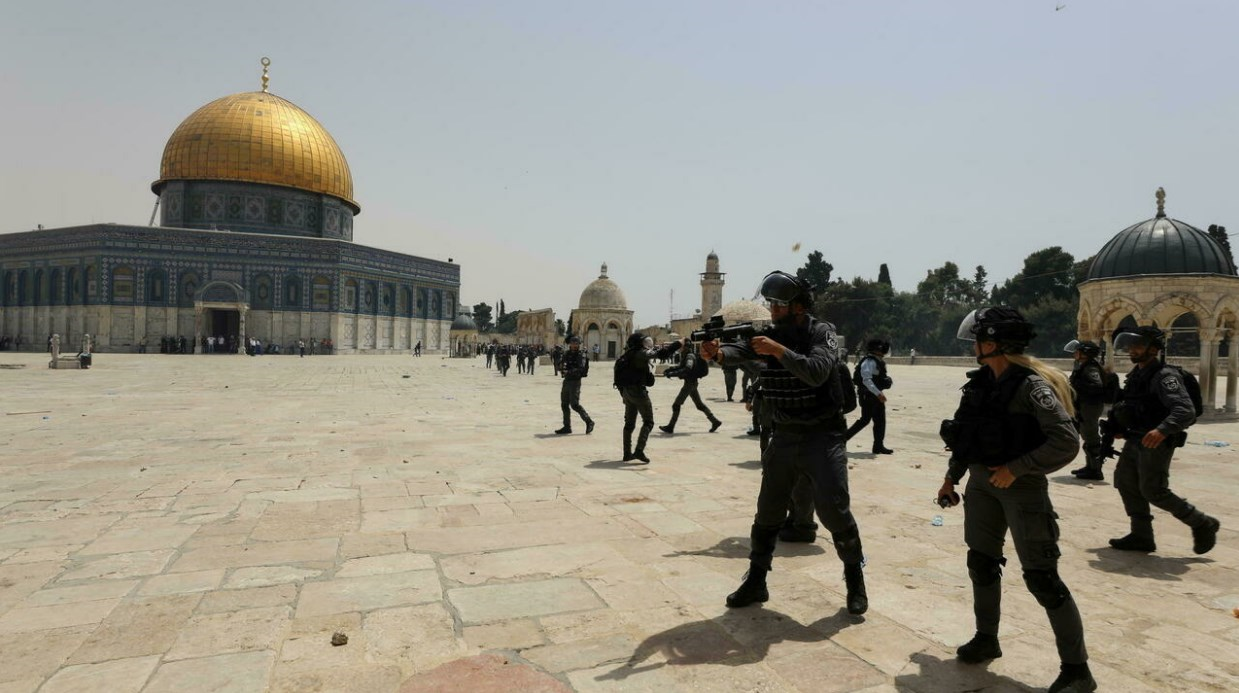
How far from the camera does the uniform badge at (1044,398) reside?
2.92 metres

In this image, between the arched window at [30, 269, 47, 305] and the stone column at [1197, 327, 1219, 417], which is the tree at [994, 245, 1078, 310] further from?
the arched window at [30, 269, 47, 305]

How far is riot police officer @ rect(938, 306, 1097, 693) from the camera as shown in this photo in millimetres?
2848

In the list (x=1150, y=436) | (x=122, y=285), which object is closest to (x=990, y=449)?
(x=1150, y=436)

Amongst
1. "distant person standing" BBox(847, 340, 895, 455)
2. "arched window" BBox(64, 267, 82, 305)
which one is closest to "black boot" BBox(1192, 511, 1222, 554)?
"distant person standing" BBox(847, 340, 895, 455)

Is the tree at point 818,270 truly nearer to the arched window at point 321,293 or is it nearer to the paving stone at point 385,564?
the arched window at point 321,293

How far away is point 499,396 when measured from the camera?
18.1 m

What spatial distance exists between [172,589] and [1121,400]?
6511 mm

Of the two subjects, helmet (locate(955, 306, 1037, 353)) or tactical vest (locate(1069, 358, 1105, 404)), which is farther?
tactical vest (locate(1069, 358, 1105, 404))

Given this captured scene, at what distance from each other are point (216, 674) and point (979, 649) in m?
3.27

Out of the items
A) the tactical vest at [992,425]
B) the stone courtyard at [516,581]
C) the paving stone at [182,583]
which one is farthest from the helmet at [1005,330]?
the paving stone at [182,583]

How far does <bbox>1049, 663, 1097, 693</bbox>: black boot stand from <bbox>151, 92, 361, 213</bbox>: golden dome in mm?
54952

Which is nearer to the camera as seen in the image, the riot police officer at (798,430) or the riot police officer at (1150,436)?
the riot police officer at (798,430)

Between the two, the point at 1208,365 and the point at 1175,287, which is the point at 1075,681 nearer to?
the point at 1175,287

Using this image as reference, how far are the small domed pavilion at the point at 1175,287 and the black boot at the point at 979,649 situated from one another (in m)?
15.6
